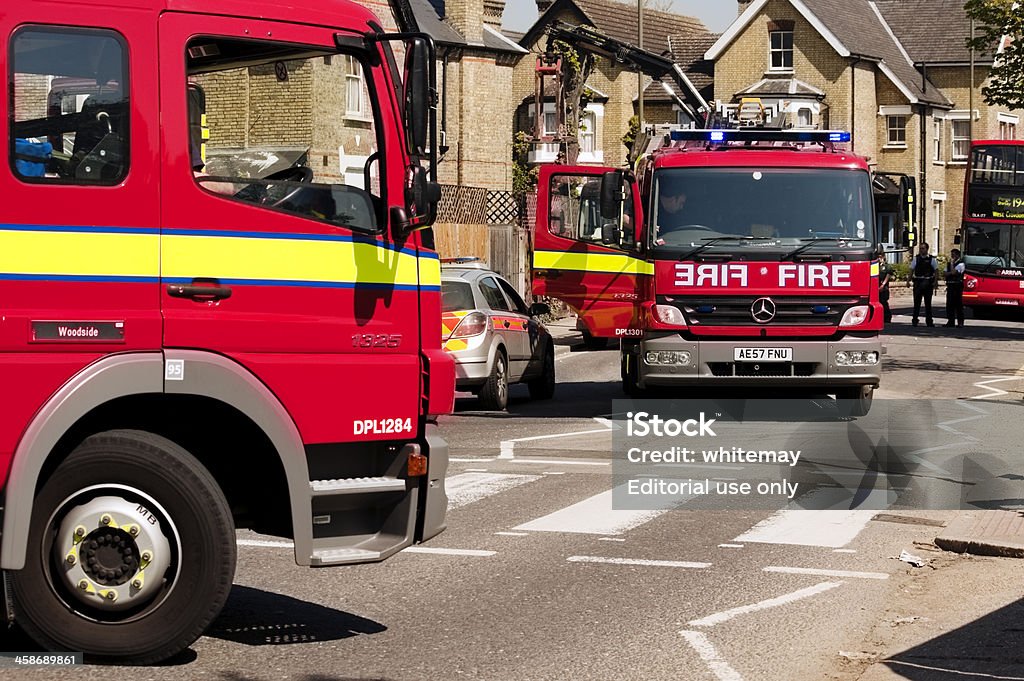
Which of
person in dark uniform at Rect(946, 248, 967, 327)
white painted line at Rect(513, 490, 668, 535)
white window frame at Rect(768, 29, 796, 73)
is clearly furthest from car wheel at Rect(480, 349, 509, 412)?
white window frame at Rect(768, 29, 796, 73)

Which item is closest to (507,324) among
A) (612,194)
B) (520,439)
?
(612,194)

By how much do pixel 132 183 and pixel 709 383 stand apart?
32.7ft

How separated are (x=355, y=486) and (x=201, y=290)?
3.71 ft

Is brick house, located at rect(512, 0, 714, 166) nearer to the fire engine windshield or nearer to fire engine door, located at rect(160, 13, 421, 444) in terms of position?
the fire engine windshield

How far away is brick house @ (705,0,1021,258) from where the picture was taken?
6297cm

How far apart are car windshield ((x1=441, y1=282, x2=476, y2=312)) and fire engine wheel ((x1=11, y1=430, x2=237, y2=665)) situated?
11929mm

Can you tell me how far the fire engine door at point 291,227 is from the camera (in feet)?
22.1

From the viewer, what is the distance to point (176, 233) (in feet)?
22.0

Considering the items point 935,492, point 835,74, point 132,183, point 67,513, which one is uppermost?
point 835,74

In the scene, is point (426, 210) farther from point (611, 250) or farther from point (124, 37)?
point (611, 250)

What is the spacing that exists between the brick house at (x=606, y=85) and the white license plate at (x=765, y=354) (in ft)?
148

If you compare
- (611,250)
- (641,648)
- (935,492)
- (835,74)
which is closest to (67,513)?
(641,648)

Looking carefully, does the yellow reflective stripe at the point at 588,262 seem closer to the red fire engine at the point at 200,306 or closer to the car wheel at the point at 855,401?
the car wheel at the point at 855,401

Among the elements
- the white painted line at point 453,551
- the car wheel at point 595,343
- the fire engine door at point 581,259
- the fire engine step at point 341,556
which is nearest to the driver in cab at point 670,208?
the fire engine door at point 581,259
